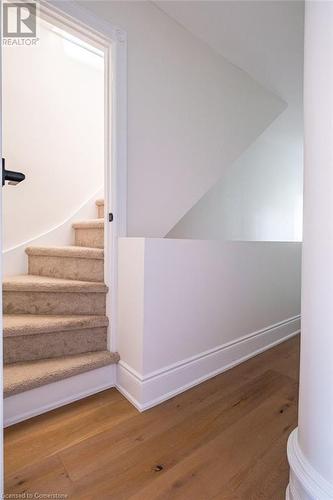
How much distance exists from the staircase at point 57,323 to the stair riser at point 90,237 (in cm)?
26

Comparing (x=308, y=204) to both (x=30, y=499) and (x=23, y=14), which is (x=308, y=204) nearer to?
(x=30, y=499)

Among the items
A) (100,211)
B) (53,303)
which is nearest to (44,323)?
(53,303)

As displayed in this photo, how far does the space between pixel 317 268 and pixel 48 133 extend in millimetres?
2178

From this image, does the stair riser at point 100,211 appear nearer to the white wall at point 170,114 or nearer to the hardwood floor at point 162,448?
the white wall at point 170,114

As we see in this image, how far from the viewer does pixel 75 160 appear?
2.22 m

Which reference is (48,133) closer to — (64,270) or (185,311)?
(64,270)

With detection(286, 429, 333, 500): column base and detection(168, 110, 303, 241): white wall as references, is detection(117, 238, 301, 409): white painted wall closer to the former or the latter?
detection(286, 429, 333, 500): column base

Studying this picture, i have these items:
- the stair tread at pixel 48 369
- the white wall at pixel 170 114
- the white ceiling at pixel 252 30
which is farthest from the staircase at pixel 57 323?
the white ceiling at pixel 252 30

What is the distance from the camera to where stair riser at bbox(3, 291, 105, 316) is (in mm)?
1471

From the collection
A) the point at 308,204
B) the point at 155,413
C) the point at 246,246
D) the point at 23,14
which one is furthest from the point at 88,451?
the point at 23,14

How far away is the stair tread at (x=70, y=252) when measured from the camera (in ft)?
5.00

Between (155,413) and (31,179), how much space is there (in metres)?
1.84

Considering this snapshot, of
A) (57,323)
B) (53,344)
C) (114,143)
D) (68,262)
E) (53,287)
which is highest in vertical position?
(114,143)

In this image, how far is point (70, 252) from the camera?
1.62 metres
